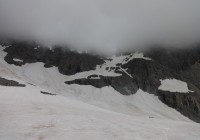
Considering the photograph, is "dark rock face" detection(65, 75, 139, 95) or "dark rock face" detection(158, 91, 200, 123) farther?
"dark rock face" detection(65, 75, 139, 95)

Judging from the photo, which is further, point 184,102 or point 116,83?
point 116,83

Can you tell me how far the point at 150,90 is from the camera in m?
194

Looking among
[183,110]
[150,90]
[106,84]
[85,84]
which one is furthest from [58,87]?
[183,110]

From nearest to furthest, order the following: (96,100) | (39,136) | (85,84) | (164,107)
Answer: (39,136), (96,100), (164,107), (85,84)

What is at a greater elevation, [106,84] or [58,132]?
[106,84]

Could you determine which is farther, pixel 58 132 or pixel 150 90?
pixel 150 90

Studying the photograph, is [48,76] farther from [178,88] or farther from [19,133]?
[19,133]

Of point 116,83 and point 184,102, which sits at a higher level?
point 116,83

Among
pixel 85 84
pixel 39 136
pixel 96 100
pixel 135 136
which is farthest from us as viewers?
pixel 85 84

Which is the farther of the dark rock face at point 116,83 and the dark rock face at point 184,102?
the dark rock face at point 116,83

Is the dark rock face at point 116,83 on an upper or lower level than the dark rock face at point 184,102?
upper

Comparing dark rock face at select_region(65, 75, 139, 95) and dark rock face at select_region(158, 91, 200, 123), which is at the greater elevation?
dark rock face at select_region(65, 75, 139, 95)

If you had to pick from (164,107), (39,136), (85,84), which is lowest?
(39,136)

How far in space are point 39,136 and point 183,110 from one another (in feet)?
545
